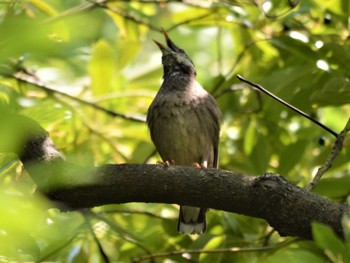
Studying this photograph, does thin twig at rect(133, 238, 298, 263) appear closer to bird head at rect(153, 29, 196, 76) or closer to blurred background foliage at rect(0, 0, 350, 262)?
blurred background foliage at rect(0, 0, 350, 262)

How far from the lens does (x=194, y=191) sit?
3088mm

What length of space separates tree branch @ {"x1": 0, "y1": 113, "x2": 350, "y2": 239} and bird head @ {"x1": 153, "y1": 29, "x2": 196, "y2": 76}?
285 centimetres

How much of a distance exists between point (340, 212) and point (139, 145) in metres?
2.68

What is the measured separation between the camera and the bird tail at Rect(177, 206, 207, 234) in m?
4.48

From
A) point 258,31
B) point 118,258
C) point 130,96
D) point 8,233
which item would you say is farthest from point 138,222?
point 8,233

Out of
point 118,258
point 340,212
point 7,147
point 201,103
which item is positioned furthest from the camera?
point 201,103

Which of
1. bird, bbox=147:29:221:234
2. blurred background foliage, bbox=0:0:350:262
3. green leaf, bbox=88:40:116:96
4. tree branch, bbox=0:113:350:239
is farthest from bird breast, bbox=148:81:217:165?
tree branch, bbox=0:113:350:239

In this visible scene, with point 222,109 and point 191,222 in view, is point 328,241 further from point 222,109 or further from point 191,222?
point 222,109

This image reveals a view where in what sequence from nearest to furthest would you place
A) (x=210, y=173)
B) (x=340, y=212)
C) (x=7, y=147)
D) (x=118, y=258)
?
(x=7, y=147)
(x=340, y=212)
(x=210, y=173)
(x=118, y=258)

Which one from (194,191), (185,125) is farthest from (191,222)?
(194,191)

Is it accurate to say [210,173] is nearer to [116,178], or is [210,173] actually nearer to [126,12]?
[116,178]

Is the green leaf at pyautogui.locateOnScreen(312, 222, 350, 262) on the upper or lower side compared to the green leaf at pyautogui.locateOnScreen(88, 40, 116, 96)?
upper

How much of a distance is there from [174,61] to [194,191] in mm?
3148

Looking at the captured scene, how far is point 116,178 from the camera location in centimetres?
314
